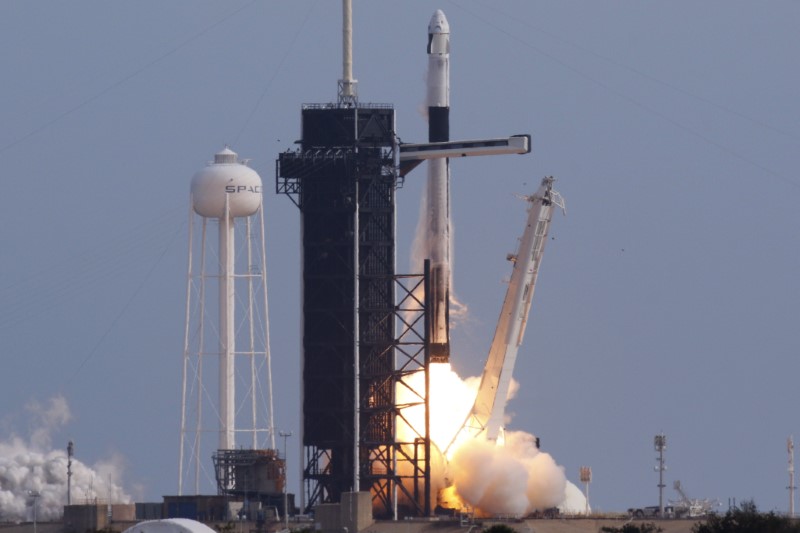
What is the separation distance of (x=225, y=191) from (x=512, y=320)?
20.0 metres

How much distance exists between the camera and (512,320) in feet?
462

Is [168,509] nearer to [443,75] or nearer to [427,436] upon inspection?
[427,436]

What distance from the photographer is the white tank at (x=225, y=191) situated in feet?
491

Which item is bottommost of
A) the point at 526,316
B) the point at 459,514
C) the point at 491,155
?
the point at 459,514

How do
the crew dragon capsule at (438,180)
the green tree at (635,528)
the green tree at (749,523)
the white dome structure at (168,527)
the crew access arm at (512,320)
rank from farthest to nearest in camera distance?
the crew dragon capsule at (438,180)
the crew access arm at (512,320)
the green tree at (635,528)
the green tree at (749,523)
the white dome structure at (168,527)

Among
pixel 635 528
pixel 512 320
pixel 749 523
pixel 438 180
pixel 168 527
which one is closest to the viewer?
pixel 168 527

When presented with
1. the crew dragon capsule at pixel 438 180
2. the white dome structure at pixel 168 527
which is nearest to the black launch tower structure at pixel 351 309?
the crew dragon capsule at pixel 438 180

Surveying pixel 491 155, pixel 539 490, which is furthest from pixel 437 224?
pixel 539 490

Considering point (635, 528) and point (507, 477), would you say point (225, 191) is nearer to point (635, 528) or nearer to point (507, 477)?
point (507, 477)

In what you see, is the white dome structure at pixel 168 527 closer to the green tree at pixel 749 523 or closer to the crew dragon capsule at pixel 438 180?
the green tree at pixel 749 523

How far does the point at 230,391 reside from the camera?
151000 mm

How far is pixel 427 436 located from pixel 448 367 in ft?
23.3

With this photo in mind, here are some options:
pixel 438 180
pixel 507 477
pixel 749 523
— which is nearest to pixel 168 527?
pixel 749 523

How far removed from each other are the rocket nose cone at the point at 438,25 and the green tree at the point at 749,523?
3360 cm
